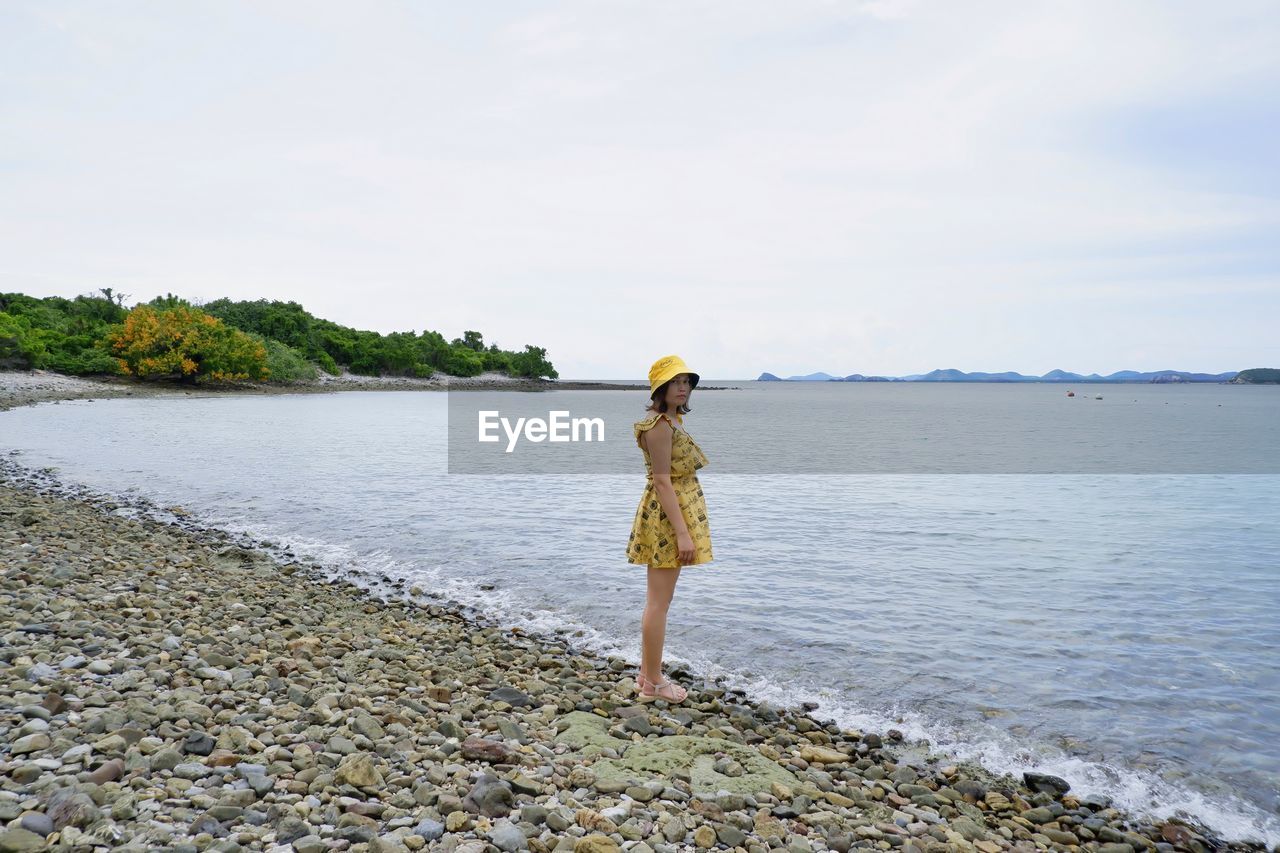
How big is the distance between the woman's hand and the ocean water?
2121 millimetres

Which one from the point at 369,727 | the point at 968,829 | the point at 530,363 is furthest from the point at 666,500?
the point at 530,363

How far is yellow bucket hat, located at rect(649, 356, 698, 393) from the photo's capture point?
620cm

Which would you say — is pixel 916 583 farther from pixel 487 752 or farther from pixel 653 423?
pixel 487 752

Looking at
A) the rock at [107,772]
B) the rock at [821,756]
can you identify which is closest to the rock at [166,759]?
the rock at [107,772]

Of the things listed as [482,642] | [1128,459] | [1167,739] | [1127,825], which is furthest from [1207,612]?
[1128,459]

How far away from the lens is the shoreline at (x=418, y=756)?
13.8 feet

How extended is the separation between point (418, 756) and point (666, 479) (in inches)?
103

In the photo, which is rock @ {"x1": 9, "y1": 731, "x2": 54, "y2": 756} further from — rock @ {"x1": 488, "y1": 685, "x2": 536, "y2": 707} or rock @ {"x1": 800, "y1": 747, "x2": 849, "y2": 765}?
rock @ {"x1": 800, "y1": 747, "x2": 849, "y2": 765}

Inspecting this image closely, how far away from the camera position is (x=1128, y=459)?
127 ft

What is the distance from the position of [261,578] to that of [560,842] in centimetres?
850

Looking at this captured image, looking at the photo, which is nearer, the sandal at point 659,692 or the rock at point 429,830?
the rock at point 429,830

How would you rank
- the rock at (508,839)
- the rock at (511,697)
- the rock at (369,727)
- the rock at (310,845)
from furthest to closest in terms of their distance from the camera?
the rock at (511,697) → the rock at (369,727) → the rock at (508,839) → the rock at (310,845)

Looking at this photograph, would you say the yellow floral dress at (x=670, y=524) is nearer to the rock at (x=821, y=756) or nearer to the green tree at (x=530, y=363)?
the rock at (x=821, y=756)

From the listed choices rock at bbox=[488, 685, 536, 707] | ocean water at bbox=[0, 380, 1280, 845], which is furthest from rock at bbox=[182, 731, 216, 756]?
ocean water at bbox=[0, 380, 1280, 845]
